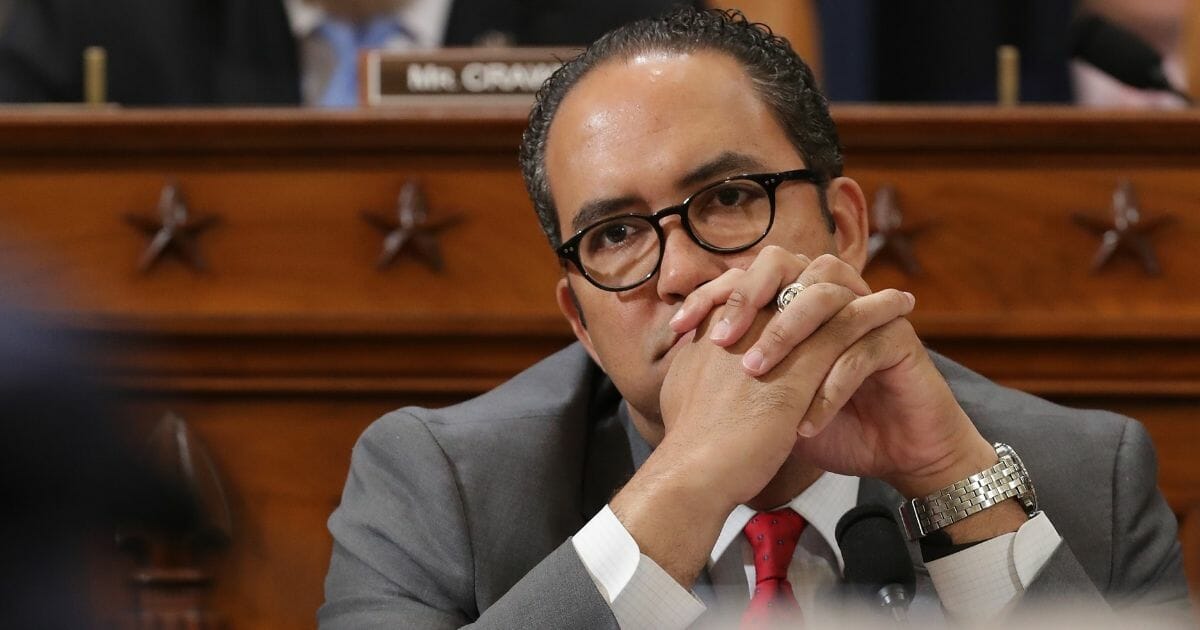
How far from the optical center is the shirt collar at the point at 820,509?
1633mm

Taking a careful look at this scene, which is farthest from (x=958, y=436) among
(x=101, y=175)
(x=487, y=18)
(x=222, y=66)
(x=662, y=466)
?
(x=222, y=66)

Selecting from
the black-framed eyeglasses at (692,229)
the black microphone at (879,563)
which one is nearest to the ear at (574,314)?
the black-framed eyeglasses at (692,229)

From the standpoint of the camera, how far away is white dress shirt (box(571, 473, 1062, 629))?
1.33 metres

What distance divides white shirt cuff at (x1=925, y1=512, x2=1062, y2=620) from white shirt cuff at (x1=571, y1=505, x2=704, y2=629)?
28 centimetres

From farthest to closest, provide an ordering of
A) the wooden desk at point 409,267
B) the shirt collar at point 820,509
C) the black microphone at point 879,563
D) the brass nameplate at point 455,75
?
the brass nameplate at point 455,75, the wooden desk at point 409,267, the shirt collar at point 820,509, the black microphone at point 879,563

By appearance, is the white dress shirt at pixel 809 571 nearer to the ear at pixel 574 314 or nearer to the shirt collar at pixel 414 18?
the ear at pixel 574 314

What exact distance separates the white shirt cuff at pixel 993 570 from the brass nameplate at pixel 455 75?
1.12m

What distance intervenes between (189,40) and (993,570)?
251 cm

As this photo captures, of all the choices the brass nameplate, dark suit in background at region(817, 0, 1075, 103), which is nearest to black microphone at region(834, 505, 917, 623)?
the brass nameplate

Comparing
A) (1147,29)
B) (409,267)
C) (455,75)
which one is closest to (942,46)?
(1147,29)

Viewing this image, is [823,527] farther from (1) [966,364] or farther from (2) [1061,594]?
(1) [966,364]

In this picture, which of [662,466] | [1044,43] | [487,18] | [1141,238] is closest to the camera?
[662,466]

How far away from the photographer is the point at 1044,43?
11.7 ft

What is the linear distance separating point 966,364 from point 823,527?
577 millimetres
